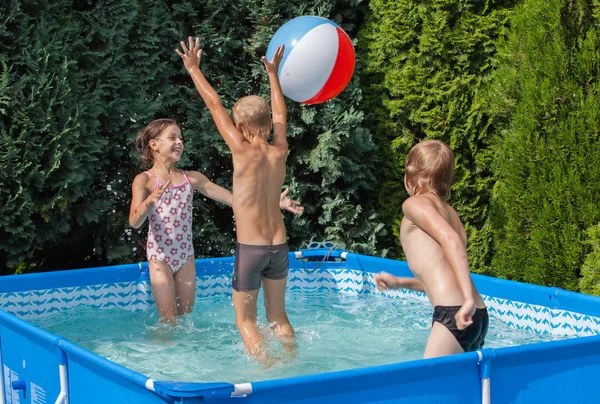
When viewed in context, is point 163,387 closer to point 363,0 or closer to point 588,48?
point 588,48

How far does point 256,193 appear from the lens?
4.43 meters

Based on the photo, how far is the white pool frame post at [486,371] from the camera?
3125 mm

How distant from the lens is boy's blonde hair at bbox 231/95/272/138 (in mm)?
4500

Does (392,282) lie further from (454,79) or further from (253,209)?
(454,79)

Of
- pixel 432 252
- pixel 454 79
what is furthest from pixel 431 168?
pixel 454 79

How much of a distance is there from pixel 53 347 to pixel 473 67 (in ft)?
16.0

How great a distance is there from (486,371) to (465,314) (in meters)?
0.26

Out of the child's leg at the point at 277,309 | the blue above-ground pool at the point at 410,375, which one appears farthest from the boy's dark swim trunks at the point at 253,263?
the blue above-ground pool at the point at 410,375

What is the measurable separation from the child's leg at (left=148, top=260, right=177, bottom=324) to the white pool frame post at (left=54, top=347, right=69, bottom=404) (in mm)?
1700

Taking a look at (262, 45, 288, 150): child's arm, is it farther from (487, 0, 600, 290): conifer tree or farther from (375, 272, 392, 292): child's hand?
(487, 0, 600, 290): conifer tree

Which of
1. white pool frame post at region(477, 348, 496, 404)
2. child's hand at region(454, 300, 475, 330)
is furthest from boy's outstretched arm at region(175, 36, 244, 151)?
white pool frame post at region(477, 348, 496, 404)

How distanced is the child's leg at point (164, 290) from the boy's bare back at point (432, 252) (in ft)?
7.19

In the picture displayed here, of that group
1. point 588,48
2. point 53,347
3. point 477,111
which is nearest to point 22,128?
point 53,347

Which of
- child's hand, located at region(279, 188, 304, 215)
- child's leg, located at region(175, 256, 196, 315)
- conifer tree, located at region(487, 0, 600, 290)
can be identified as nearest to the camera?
child's hand, located at region(279, 188, 304, 215)
